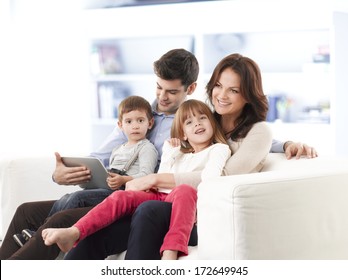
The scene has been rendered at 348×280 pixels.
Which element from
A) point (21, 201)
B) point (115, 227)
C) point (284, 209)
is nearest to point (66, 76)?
point (21, 201)

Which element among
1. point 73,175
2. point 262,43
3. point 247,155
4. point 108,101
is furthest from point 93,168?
point 108,101

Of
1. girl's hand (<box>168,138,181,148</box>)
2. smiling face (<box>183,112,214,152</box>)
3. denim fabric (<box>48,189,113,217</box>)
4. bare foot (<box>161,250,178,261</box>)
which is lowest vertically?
bare foot (<box>161,250,178,261</box>)

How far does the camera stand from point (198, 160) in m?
2.71

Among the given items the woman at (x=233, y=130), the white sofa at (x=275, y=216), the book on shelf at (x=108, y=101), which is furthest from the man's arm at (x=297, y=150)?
the book on shelf at (x=108, y=101)

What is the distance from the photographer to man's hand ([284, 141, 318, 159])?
9.18ft

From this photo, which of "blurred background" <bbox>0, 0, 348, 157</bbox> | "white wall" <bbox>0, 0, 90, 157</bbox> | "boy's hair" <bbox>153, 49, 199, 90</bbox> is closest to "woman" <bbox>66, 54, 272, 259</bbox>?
"boy's hair" <bbox>153, 49, 199, 90</bbox>

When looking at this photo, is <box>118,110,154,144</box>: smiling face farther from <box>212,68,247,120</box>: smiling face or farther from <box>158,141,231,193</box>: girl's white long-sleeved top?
<box>212,68,247,120</box>: smiling face

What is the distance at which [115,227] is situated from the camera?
251 centimetres

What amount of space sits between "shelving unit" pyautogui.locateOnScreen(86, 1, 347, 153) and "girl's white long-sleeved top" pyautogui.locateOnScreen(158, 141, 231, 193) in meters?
1.91

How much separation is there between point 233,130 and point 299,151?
0.28 m

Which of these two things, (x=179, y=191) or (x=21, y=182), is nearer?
(x=179, y=191)

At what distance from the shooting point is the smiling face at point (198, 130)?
108 inches

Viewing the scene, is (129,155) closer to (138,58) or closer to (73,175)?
(73,175)

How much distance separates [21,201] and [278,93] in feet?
7.62
